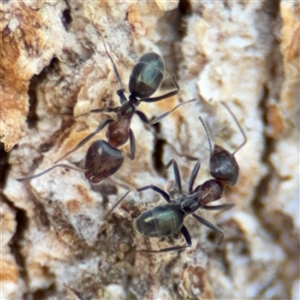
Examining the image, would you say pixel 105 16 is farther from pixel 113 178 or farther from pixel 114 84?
pixel 113 178

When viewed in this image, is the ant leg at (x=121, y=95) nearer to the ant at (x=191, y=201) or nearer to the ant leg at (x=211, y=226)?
the ant at (x=191, y=201)

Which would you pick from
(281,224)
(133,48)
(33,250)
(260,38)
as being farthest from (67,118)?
(281,224)

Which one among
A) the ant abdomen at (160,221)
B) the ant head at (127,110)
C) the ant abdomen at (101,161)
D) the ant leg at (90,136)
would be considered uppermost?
the ant head at (127,110)

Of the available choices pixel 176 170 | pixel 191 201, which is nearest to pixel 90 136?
pixel 176 170

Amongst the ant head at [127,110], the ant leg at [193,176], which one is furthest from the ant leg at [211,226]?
the ant head at [127,110]

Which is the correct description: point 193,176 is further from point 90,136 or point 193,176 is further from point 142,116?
point 90,136

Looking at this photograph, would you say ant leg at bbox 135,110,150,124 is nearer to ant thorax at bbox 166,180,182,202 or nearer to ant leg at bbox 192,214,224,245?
ant thorax at bbox 166,180,182,202
